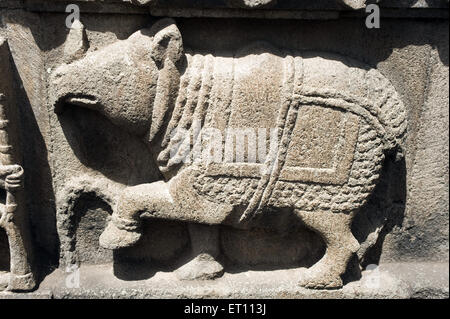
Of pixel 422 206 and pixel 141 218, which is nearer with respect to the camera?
pixel 141 218

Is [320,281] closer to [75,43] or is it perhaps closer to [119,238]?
[119,238]

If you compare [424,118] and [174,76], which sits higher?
[174,76]

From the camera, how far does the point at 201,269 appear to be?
2305mm

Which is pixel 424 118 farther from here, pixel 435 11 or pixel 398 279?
pixel 398 279

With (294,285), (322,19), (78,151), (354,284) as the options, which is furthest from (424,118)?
(78,151)

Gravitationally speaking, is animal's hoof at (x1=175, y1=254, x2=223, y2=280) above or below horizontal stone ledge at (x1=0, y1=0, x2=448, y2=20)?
below

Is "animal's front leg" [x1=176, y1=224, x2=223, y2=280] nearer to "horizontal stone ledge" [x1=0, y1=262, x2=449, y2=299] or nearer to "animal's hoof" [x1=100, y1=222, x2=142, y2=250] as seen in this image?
"horizontal stone ledge" [x1=0, y1=262, x2=449, y2=299]

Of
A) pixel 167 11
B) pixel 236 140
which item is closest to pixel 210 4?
pixel 167 11

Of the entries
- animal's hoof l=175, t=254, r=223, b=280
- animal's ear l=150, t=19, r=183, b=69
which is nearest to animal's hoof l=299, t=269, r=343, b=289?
animal's hoof l=175, t=254, r=223, b=280

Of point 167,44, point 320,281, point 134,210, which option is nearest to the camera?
point 167,44

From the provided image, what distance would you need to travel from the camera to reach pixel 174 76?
201 cm

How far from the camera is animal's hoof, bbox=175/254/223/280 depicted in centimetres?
230

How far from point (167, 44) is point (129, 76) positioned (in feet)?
0.69

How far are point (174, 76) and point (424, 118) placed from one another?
1.25 meters
